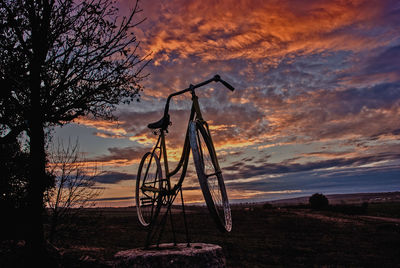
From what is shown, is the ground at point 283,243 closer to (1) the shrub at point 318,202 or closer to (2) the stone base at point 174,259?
(2) the stone base at point 174,259

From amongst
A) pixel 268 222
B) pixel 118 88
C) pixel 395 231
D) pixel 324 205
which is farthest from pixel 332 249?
pixel 324 205

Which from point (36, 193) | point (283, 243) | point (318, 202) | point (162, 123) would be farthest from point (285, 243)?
point (318, 202)

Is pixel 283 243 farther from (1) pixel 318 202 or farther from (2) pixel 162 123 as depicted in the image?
(1) pixel 318 202

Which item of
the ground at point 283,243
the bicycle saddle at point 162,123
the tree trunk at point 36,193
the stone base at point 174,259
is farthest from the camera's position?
the ground at point 283,243

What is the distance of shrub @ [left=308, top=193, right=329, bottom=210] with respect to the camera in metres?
59.6

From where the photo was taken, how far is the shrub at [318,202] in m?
59.6

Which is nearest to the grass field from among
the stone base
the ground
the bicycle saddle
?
the ground

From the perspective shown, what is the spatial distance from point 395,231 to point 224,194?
35206mm

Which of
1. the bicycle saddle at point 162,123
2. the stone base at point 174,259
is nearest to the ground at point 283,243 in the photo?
the stone base at point 174,259

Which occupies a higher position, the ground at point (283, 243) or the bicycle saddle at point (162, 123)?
the bicycle saddle at point (162, 123)

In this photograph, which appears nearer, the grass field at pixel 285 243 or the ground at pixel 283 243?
the ground at pixel 283 243

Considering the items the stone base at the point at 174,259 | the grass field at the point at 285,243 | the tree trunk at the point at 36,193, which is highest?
the tree trunk at the point at 36,193

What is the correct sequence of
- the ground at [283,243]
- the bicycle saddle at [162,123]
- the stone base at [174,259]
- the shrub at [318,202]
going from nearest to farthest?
the stone base at [174,259]
the bicycle saddle at [162,123]
the ground at [283,243]
the shrub at [318,202]

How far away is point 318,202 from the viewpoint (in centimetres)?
6009
